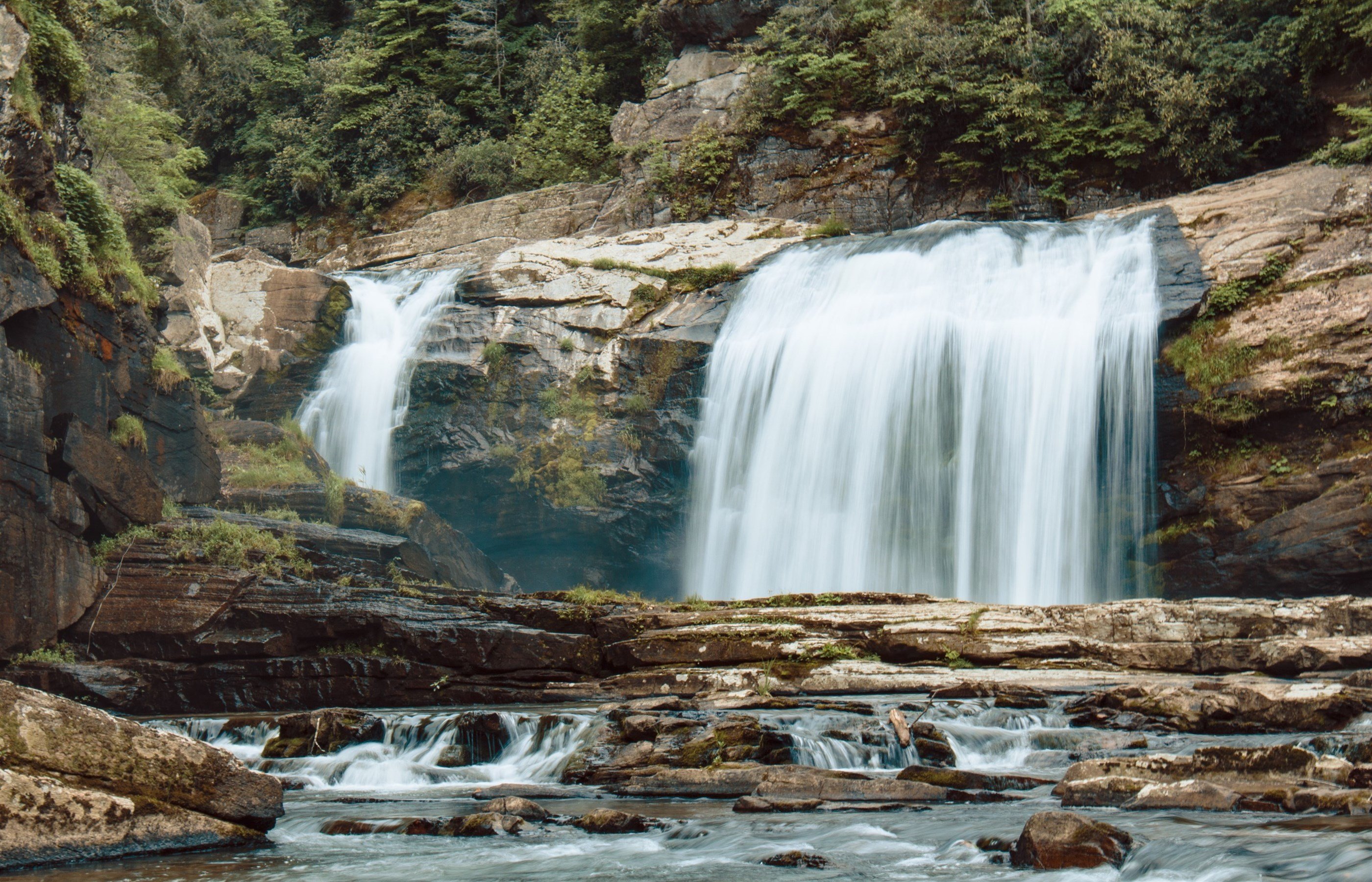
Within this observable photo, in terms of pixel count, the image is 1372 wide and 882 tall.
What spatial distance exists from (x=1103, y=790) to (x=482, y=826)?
405 centimetres

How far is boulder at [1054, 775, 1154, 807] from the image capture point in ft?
22.1

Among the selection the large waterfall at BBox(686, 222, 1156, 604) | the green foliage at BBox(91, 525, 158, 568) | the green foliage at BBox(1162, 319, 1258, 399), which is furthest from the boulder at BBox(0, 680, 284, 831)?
the green foliage at BBox(1162, 319, 1258, 399)

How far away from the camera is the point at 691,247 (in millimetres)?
24281

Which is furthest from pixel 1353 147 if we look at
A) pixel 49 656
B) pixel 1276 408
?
pixel 49 656

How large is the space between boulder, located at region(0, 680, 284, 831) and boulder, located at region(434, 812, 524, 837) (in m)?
1.14

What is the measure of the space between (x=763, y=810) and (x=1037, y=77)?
2310 centimetres

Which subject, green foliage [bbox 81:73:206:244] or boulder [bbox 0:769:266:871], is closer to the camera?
boulder [bbox 0:769:266:871]

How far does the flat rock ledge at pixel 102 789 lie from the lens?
536 centimetres

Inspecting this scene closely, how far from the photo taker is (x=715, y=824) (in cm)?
669

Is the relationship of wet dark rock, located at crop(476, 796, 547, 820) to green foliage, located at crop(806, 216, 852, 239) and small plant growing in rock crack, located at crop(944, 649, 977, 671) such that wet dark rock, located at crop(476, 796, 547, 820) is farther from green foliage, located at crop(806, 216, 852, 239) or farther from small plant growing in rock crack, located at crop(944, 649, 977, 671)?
green foliage, located at crop(806, 216, 852, 239)

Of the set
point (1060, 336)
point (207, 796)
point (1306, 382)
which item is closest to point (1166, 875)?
point (207, 796)

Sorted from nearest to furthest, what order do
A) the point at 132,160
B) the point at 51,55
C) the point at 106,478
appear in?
the point at 106,478, the point at 51,55, the point at 132,160

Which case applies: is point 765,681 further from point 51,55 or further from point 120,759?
point 51,55

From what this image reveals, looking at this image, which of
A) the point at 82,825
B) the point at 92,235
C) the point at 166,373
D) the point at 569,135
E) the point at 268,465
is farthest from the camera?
the point at 569,135
